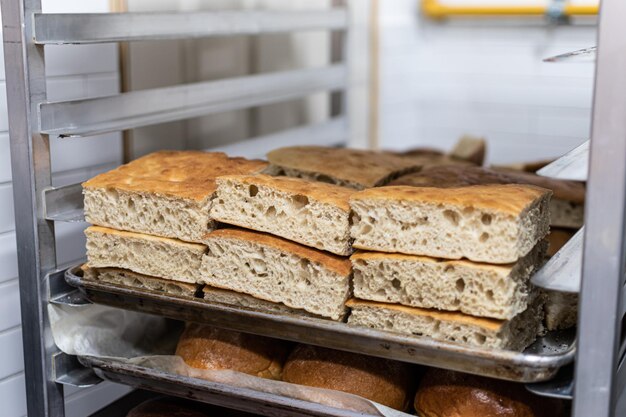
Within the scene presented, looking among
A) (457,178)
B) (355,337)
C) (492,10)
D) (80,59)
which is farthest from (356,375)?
(492,10)

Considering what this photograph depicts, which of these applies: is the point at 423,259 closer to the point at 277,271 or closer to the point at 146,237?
the point at 277,271

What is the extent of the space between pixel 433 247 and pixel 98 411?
3.07 feet

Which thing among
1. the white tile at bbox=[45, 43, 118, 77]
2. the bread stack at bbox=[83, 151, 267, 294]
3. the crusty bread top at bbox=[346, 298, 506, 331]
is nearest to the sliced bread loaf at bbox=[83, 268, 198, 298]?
the bread stack at bbox=[83, 151, 267, 294]

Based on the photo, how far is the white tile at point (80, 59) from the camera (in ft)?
5.76

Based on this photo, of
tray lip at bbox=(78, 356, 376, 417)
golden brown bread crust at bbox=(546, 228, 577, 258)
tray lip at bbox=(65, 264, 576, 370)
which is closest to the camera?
tray lip at bbox=(65, 264, 576, 370)

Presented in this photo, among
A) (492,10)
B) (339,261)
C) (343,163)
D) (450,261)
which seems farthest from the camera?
(492,10)

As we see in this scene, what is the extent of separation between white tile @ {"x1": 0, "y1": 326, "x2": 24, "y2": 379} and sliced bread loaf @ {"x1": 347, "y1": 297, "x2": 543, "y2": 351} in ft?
2.48

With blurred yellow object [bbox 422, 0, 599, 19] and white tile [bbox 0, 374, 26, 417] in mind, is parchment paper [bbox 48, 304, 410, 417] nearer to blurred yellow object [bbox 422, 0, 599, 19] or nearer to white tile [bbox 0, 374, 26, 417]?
white tile [bbox 0, 374, 26, 417]

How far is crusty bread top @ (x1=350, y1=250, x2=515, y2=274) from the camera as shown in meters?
1.25

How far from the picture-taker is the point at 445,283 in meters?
1.29

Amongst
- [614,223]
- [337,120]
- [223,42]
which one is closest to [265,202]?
[614,223]

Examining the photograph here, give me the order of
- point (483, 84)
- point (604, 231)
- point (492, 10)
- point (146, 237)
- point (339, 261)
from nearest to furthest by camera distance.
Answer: point (604, 231), point (339, 261), point (146, 237), point (492, 10), point (483, 84)

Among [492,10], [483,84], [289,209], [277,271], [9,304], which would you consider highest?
[492,10]

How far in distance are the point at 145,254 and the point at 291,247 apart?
31cm
